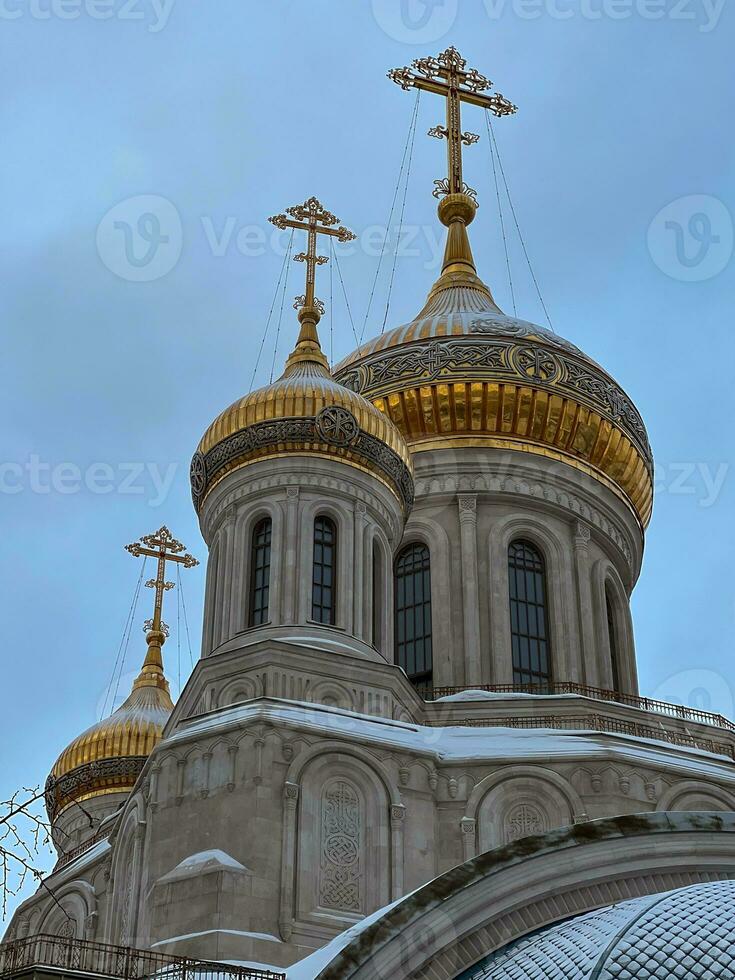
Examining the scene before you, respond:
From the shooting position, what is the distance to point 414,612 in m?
25.7

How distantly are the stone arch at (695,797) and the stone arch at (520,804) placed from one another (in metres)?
1.25

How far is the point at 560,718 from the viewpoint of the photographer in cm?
2184

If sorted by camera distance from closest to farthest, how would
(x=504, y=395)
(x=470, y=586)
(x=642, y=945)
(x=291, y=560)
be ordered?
(x=642, y=945) < (x=291, y=560) < (x=470, y=586) < (x=504, y=395)

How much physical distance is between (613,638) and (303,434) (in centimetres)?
746

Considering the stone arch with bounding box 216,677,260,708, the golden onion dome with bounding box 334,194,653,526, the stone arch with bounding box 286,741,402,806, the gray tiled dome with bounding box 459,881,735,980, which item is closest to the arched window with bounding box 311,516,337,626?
the stone arch with bounding box 216,677,260,708

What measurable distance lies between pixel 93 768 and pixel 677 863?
716 inches

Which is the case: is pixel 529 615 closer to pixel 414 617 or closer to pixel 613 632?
pixel 414 617

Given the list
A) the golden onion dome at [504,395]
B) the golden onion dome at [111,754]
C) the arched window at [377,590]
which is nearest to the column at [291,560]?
the arched window at [377,590]

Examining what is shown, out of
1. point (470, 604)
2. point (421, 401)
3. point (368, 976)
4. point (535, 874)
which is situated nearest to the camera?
point (368, 976)

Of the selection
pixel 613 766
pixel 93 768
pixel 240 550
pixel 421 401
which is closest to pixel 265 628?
pixel 240 550

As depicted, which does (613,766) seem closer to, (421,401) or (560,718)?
(560,718)

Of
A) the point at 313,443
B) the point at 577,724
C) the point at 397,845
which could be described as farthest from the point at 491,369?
the point at 397,845

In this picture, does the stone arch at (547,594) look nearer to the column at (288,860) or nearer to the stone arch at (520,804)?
the stone arch at (520,804)

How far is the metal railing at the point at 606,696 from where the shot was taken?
930 inches
